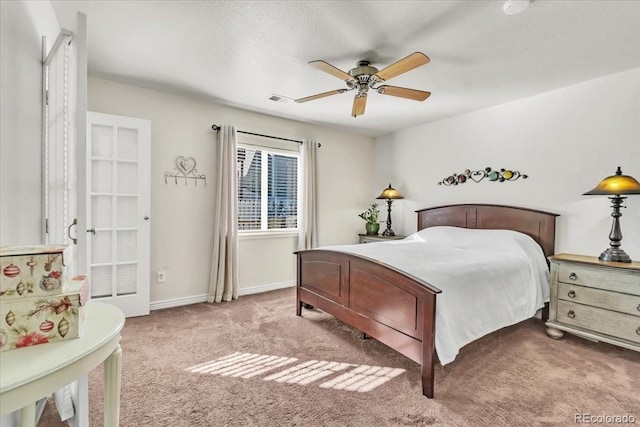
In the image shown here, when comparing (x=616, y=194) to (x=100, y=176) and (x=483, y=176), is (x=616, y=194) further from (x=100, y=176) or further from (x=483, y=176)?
(x=100, y=176)

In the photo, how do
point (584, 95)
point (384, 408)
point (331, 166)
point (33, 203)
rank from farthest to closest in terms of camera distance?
point (331, 166) < point (584, 95) < point (384, 408) < point (33, 203)

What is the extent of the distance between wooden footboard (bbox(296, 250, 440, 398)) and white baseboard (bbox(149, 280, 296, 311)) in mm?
1097

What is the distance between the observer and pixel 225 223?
3756 mm

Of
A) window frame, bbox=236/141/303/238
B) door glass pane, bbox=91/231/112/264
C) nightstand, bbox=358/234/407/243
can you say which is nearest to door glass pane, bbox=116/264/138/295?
door glass pane, bbox=91/231/112/264

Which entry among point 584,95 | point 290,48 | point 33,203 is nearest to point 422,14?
point 290,48

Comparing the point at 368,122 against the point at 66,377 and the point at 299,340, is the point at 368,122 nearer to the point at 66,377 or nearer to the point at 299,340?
the point at 299,340

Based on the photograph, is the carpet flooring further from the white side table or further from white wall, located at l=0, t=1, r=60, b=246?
white wall, located at l=0, t=1, r=60, b=246

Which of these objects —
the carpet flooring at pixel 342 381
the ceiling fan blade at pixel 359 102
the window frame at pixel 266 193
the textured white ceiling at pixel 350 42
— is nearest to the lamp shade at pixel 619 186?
the textured white ceiling at pixel 350 42

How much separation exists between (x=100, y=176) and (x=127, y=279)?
43.3 inches

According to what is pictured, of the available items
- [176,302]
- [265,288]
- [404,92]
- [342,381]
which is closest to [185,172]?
[176,302]

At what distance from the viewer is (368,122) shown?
14.9 ft

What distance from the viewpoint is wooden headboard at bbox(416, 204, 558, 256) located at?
3273 mm

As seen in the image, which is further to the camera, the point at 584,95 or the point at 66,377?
the point at 584,95

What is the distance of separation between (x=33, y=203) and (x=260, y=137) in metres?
2.86
